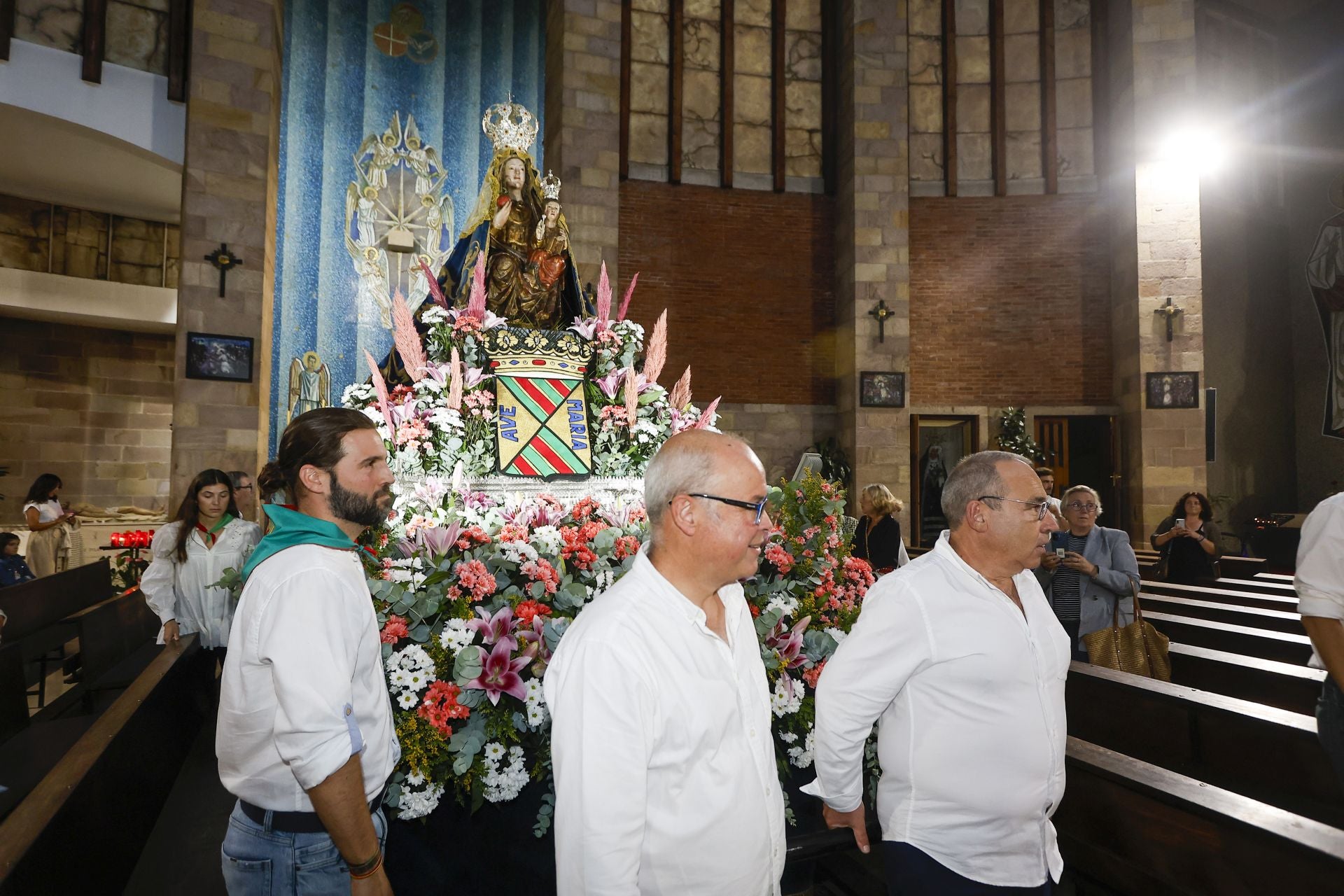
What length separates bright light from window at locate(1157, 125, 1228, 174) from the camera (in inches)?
387

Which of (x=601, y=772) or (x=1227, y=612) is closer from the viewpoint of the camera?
(x=601, y=772)

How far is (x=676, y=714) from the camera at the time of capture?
118cm

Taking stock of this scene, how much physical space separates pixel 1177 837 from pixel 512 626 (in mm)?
1821

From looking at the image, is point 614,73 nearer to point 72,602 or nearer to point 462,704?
point 72,602

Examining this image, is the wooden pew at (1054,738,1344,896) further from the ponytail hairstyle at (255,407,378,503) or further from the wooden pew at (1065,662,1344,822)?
the ponytail hairstyle at (255,407,378,503)

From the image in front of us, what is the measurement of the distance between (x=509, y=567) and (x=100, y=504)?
41.1ft

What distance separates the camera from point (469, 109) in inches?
398

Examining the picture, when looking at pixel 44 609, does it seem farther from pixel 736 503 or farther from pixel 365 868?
pixel 736 503

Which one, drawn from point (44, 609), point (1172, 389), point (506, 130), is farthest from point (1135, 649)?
point (1172, 389)

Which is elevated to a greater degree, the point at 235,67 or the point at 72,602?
the point at 235,67

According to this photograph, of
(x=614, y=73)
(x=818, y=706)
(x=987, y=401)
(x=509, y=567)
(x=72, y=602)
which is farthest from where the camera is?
(x=987, y=401)

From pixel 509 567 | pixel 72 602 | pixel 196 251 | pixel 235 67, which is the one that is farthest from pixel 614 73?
pixel 509 567

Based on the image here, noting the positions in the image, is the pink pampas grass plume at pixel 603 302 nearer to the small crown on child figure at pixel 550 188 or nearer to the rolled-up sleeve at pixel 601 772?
the small crown on child figure at pixel 550 188

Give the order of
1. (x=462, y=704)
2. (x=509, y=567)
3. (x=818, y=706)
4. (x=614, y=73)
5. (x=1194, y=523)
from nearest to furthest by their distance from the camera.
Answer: (x=818, y=706), (x=462, y=704), (x=509, y=567), (x=1194, y=523), (x=614, y=73)
